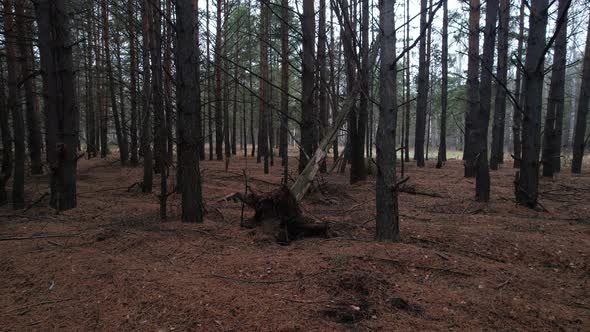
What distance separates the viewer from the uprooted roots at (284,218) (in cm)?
530

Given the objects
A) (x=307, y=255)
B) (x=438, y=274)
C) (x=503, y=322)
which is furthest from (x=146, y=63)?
(x=503, y=322)

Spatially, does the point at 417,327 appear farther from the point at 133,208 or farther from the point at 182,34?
the point at 133,208

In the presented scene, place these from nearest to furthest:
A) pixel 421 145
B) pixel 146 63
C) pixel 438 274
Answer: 1. pixel 438 274
2. pixel 146 63
3. pixel 421 145

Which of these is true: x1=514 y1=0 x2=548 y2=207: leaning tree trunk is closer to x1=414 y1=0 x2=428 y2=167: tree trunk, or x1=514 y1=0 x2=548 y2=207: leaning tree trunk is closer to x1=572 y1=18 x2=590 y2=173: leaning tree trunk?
x1=572 y1=18 x2=590 y2=173: leaning tree trunk

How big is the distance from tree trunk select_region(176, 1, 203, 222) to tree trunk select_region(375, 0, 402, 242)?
2867 mm

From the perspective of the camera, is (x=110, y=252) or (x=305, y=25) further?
(x=305, y=25)

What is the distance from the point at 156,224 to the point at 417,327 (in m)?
4.41

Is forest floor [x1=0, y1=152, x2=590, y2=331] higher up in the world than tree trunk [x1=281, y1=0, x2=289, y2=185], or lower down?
lower down

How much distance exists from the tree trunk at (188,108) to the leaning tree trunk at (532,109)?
253 inches

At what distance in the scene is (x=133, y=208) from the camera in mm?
7512

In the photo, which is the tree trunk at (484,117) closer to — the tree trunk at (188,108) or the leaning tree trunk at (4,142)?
the tree trunk at (188,108)

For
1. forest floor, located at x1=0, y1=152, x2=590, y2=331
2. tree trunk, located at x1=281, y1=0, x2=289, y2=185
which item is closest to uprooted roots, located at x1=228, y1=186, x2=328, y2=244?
forest floor, located at x1=0, y1=152, x2=590, y2=331

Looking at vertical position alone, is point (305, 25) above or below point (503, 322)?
above

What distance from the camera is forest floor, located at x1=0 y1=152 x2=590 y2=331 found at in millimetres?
2930
